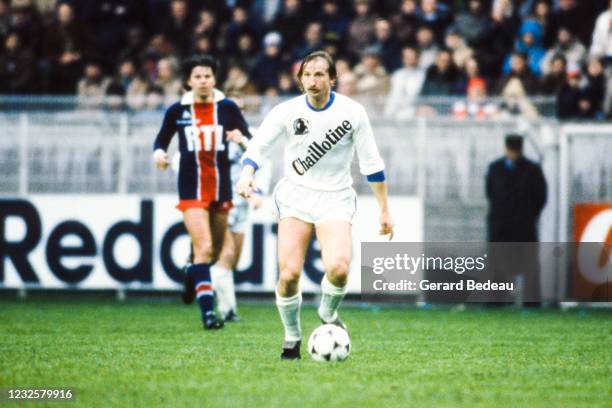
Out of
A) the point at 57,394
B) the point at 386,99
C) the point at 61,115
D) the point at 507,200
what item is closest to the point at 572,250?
the point at 507,200

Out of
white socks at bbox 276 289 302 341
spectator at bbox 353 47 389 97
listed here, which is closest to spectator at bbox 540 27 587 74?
spectator at bbox 353 47 389 97

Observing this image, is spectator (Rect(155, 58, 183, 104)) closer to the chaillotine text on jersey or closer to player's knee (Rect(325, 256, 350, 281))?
the chaillotine text on jersey

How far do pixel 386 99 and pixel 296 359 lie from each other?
8.22 metres

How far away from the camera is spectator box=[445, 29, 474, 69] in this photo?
17.7m

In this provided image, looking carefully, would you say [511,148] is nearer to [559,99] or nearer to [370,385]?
[559,99]

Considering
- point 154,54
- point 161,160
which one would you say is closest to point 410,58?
point 154,54

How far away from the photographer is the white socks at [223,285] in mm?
13055

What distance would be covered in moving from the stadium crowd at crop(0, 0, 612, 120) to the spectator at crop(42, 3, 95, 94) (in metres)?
0.02

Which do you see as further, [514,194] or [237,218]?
[514,194]

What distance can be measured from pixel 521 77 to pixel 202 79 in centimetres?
644

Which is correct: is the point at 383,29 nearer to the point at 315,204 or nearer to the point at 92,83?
the point at 92,83

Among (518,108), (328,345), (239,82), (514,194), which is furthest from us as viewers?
(239,82)

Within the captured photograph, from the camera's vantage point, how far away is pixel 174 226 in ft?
53.6

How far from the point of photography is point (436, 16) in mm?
18594
